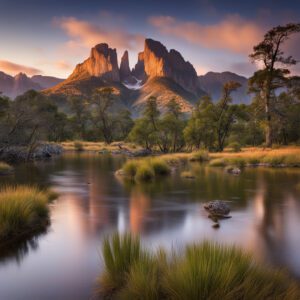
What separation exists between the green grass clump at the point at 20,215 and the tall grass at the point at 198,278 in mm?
4065

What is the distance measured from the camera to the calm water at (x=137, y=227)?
20.7 feet

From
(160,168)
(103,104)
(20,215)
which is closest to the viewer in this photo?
(20,215)

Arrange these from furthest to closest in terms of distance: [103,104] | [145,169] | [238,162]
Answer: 1. [103,104]
2. [238,162]
3. [145,169]

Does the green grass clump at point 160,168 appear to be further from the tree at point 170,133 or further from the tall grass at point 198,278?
the tree at point 170,133

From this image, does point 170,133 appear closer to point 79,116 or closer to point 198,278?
point 79,116

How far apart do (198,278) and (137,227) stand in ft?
19.4

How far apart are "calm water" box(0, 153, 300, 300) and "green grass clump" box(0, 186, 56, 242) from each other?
1.64ft

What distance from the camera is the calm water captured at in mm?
6320

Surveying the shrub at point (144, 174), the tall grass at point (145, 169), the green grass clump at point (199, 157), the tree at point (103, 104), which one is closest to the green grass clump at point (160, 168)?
the tall grass at point (145, 169)

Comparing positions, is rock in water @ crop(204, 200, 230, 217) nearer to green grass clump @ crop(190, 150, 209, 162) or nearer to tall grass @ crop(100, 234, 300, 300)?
tall grass @ crop(100, 234, 300, 300)

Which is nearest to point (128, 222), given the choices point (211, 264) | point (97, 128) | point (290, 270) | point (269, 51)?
point (290, 270)

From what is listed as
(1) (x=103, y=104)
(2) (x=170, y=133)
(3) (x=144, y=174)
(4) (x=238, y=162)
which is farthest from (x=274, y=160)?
(1) (x=103, y=104)

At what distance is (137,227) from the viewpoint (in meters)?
10.2

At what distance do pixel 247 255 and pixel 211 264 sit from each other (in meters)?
0.98
